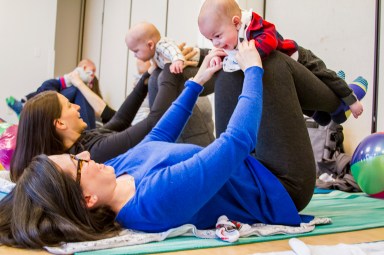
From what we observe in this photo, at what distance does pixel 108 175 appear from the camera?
1107 millimetres

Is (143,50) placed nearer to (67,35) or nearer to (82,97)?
(82,97)

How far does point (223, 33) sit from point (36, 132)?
838mm

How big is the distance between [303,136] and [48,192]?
84 centimetres

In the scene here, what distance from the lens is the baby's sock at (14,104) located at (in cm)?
477

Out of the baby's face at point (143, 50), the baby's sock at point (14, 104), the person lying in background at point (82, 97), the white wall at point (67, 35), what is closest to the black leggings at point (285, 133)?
the baby's face at point (143, 50)

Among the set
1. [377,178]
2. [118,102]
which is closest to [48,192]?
[377,178]

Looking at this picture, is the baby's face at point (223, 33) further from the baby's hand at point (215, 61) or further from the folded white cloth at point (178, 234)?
the folded white cloth at point (178, 234)

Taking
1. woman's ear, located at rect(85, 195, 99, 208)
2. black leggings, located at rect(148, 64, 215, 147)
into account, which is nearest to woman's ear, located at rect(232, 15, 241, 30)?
black leggings, located at rect(148, 64, 215, 147)

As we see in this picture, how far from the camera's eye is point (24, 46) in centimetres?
521

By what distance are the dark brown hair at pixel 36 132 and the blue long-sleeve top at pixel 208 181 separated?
346mm

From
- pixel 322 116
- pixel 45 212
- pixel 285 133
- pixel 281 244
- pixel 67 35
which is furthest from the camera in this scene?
pixel 67 35

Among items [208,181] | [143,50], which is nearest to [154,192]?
[208,181]

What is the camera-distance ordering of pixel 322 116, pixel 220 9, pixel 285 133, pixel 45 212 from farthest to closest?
pixel 322 116, pixel 220 9, pixel 285 133, pixel 45 212

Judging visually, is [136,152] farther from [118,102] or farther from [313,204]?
[118,102]
